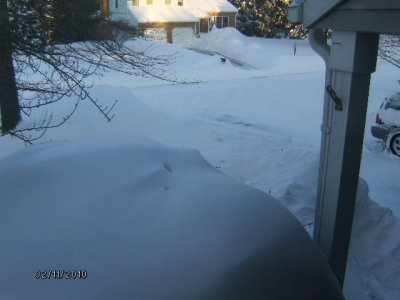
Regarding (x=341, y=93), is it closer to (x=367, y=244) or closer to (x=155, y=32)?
(x=367, y=244)

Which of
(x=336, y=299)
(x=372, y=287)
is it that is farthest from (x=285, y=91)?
(x=336, y=299)

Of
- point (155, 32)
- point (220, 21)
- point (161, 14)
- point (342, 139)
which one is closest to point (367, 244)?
point (342, 139)

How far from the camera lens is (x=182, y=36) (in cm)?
3678

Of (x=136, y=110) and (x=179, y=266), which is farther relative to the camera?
(x=136, y=110)

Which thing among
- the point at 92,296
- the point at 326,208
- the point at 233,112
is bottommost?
the point at 233,112

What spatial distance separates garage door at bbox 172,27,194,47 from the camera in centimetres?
3638

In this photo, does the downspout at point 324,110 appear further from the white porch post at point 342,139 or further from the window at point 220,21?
the window at point 220,21

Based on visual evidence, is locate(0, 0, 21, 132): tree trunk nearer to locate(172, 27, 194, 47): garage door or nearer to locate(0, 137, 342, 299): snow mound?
locate(0, 137, 342, 299): snow mound

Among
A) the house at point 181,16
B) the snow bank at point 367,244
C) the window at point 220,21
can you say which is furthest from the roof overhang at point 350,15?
the window at point 220,21

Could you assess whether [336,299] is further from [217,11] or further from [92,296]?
[217,11]

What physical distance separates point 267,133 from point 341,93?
7.73 m

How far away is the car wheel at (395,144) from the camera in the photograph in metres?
9.23

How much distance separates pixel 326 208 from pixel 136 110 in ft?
27.1

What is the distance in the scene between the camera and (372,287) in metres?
4.26
